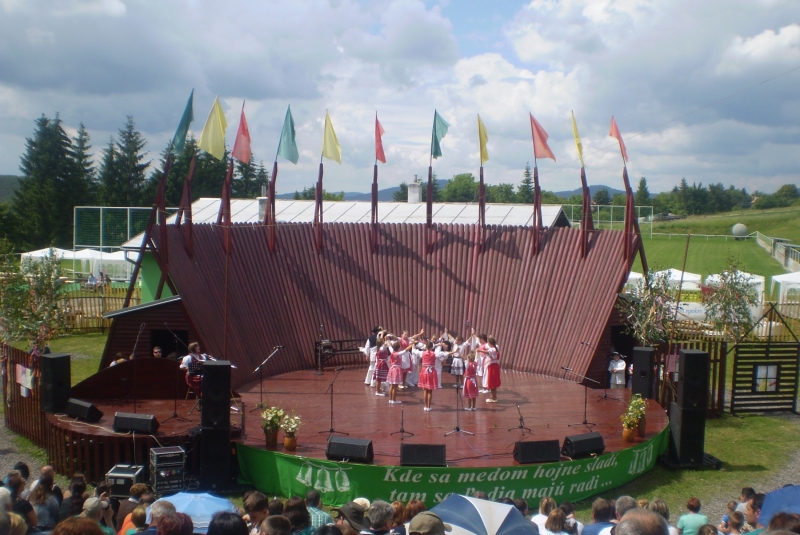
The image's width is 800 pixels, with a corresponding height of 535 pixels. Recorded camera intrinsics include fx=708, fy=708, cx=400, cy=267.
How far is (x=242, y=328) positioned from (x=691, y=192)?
9519cm

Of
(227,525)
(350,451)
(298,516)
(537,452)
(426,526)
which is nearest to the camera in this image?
(227,525)

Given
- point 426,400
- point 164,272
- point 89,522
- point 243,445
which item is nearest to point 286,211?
point 164,272

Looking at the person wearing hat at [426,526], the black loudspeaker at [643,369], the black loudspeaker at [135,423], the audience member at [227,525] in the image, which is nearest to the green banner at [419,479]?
the black loudspeaker at [135,423]

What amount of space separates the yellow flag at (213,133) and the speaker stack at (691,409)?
10320mm

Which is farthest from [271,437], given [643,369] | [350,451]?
[643,369]

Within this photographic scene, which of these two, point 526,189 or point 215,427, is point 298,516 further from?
point 526,189

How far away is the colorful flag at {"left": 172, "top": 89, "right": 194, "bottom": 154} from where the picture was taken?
49.4 ft

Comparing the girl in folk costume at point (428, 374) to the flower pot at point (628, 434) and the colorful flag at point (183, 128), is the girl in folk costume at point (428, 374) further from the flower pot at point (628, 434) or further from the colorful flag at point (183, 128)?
the colorful flag at point (183, 128)

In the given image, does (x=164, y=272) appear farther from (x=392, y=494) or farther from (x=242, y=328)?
(x=392, y=494)

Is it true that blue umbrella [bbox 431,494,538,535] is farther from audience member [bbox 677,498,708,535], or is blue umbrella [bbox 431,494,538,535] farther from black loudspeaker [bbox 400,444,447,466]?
black loudspeaker [bbox 400,444,447,466]

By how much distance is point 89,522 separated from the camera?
381 cm

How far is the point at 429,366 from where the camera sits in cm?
1362

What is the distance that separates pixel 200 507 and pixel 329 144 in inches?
540

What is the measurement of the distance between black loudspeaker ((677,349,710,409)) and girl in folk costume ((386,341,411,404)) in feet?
17.1
